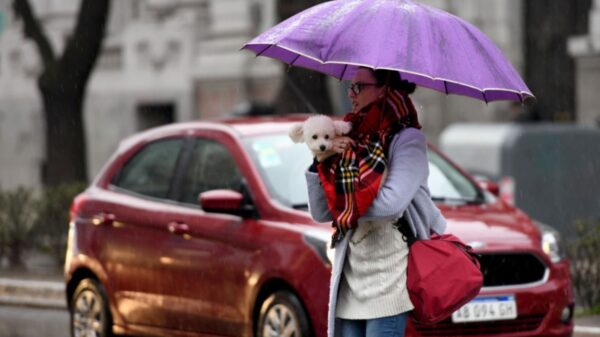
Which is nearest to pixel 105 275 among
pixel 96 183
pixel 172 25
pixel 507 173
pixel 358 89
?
pixel 96 183

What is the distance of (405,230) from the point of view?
6.00 m

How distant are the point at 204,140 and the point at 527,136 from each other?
6.50 metres

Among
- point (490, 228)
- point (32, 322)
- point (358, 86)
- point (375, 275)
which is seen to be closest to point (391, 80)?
point (358, 86)

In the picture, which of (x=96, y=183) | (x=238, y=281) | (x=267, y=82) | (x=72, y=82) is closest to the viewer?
(x=238, y=281)

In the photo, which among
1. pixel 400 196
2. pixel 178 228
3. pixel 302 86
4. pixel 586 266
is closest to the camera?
pixel 400 196

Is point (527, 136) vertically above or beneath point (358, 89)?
beneath

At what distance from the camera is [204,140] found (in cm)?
1012

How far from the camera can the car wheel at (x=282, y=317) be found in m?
8.55

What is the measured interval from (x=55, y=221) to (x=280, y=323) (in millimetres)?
7505

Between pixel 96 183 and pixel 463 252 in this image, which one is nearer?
pixel 463 252

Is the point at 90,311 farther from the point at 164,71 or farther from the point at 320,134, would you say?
the point at 164,71

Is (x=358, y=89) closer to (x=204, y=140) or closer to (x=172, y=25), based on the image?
(x=204, y=140)

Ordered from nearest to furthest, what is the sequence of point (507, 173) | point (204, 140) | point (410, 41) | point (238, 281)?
point (410, 41)
point (238, 281)
point (204, 140)
point (507, 173)

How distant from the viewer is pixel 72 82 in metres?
18.2
